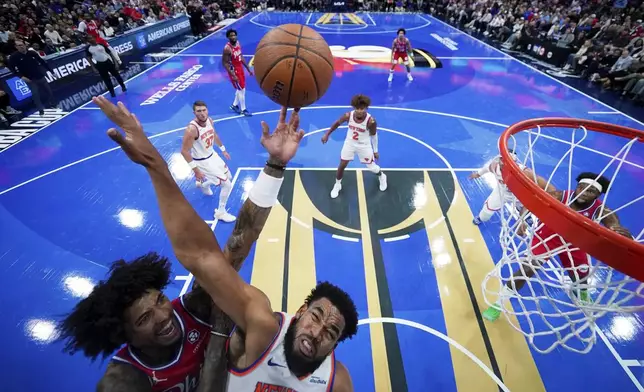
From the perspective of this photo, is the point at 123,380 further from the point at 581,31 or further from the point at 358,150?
the point at 581,31

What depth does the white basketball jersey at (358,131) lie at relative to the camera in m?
5.27

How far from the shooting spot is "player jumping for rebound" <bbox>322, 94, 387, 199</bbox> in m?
5.16

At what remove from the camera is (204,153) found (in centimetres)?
504

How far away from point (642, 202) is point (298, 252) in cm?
599

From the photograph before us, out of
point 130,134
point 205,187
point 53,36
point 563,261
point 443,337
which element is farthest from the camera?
point 53,36

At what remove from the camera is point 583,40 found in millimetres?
13555

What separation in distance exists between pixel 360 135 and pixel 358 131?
0.25ft

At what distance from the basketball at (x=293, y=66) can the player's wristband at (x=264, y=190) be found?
0.93m

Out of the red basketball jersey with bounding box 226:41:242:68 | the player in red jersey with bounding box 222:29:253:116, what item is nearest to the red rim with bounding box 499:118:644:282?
the player in red jersey with bounding box 222:29:253:116

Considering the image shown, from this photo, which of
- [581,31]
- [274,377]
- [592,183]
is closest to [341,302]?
[274,377]

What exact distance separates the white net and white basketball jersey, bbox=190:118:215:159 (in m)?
4.02

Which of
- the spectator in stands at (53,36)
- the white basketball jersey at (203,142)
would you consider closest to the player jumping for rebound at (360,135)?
the white basketball jersey at (203,142)

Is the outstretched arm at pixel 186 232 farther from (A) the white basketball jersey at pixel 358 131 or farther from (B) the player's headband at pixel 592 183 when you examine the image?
(A) the white basketball jersey at pixel 358 131

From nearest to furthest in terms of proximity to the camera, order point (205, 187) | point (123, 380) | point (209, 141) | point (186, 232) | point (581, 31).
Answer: point (186, 232) < point (123, 380) < point (209, 141) < point (205, 187) < point (581, 31)
